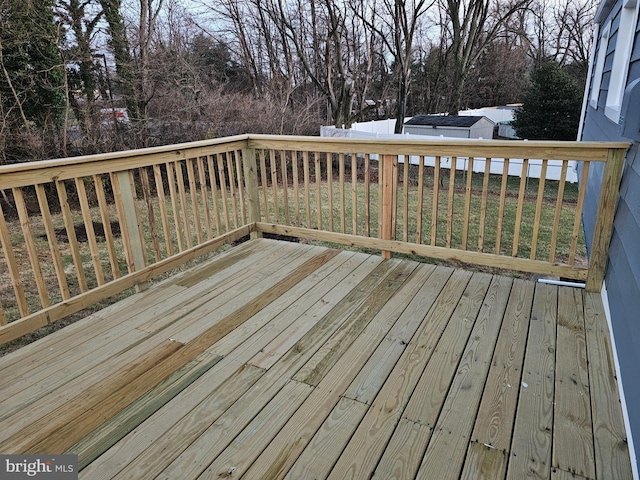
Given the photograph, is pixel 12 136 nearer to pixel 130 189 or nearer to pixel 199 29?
pixel 130 189

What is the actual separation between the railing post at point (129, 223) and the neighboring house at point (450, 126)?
12054 millimetres

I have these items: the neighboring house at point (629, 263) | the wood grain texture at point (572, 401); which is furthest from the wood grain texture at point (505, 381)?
the neighboring house at point (629, 263)

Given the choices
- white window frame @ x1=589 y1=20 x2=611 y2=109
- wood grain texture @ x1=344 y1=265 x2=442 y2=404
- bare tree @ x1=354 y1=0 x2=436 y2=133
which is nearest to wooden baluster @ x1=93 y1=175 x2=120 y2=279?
wood grain texture @ x1=344 y1=265 x2=442 y2=404

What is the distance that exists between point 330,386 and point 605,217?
6.22 feet

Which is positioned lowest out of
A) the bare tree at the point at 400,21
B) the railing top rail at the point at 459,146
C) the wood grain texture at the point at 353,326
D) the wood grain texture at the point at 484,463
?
the wood grain texture at the point at 353,326

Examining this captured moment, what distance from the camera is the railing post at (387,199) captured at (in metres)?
3.11

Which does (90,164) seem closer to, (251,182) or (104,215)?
(104,215)

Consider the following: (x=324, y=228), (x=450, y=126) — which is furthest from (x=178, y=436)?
(x=450, y=126)

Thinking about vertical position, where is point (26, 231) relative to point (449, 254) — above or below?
above

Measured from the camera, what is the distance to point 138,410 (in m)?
1.75

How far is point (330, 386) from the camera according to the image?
1.87 m

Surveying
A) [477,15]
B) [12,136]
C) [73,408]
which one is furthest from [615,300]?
[477,15]

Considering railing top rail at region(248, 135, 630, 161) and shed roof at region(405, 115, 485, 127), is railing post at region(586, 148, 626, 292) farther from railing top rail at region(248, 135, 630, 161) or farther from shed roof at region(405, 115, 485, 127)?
shed roof at region(405, 115, 485, 127)

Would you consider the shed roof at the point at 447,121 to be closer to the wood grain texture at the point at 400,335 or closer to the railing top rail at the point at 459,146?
the railing top rail at the point at 459,146
